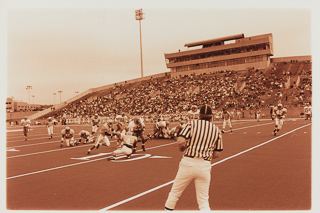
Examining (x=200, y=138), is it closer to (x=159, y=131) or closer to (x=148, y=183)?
(x=148, y=183)

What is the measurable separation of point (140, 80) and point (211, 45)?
22398 millimetres

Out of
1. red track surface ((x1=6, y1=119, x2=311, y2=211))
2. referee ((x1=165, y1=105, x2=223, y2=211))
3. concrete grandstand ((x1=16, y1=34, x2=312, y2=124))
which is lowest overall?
red track surface ((x1=6, y1=119, x2=311, y2=211))

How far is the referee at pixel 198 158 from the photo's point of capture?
15.4ft

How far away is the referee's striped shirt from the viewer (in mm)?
4727

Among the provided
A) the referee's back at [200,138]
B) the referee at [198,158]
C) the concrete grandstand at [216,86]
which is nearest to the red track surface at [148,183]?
the referee at [198,158]

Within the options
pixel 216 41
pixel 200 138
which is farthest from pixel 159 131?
pixel 216 41

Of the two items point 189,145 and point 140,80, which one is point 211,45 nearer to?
point 140,80

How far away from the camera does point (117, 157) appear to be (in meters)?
12.4

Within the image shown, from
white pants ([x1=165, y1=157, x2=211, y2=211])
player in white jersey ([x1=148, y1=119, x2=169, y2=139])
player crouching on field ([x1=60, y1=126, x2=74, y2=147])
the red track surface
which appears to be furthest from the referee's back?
player in white jersey ([x1=148, y1=119, x2=169, y2=139])

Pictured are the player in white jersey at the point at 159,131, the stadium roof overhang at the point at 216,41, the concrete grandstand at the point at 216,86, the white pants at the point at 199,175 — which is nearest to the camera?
the white pants at the point at 199,175

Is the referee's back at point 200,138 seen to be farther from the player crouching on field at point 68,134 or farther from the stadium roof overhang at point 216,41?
the stadium roof overhang at point 216,41

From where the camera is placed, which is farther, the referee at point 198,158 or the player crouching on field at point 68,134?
the player crouching on field at point 68,134

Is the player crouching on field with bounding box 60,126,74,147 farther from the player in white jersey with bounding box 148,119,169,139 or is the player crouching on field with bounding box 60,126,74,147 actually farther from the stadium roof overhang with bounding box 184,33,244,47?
the stadium roof overhang with bounding box 184,33,244,47

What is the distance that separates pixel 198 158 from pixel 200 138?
0.31 metres
